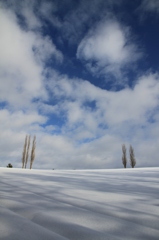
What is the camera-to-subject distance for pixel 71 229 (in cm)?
90

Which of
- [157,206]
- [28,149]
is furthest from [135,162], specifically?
[157,206]

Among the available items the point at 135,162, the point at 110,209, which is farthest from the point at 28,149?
the point at 110,209

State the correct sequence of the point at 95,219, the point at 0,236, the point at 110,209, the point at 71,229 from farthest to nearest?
the point at 110,209, the point at 95,219, the point at 71,229, the point at 0,236

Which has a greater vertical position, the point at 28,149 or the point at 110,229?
the point at 28,149

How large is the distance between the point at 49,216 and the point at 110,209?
55cm

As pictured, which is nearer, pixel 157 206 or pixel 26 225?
pixel 26 225

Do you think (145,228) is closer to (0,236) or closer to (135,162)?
(0,236)

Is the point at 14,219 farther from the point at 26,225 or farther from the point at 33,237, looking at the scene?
the point at 33,237

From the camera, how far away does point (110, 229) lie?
934 mm

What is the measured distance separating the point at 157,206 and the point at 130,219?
489mm

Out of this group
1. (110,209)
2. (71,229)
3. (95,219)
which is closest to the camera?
(71,229)

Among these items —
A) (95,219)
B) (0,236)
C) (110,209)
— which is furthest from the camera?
(110,209)

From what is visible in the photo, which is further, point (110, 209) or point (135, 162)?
point (135, 162)

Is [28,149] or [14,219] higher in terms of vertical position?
[28,149]
